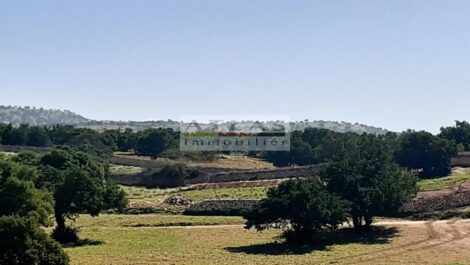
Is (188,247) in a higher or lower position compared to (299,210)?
lower

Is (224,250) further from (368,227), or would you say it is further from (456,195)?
(456,195)

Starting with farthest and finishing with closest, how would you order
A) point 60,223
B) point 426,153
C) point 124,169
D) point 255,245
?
point 124,169 < point 426,153 < point 60,223 < point 255,245

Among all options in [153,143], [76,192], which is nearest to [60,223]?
[76,192]

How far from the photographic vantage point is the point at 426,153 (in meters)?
93.2

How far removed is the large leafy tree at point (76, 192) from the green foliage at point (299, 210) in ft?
43.6

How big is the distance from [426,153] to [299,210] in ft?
153

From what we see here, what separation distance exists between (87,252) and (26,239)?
478 inches

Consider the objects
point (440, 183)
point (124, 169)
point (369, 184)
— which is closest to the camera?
point (369, 184)

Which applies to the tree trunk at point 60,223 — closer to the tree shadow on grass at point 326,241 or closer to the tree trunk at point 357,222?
the tree shadow on grass at point 326,241

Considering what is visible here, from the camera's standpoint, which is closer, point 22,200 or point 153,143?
point 22,200

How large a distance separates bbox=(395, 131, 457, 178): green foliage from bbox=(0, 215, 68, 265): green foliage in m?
Answer: 67.6

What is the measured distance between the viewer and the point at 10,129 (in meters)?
152

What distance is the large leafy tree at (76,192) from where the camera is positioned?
55094mm

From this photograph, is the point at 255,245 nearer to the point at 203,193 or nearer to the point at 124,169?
the point at 203,193
